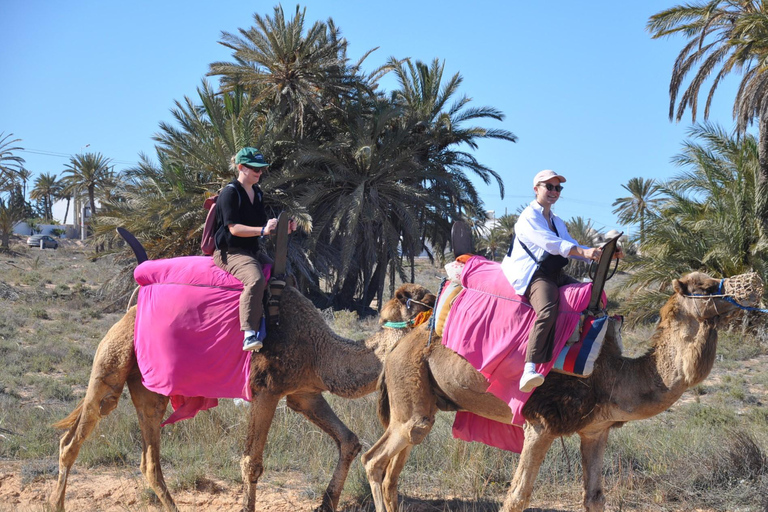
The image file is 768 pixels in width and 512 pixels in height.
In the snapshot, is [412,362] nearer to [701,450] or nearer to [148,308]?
[148,308]

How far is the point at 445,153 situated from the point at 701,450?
16038 millimetres

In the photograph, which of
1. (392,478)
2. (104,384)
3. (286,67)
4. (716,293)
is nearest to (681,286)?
(716,293)

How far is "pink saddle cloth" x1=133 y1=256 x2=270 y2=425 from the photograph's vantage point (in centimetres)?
601

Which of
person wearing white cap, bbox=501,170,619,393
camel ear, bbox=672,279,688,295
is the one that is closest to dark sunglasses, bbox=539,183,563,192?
person wearing white cap, bbox=501,170,619,393

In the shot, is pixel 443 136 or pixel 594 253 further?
pixel 443 136

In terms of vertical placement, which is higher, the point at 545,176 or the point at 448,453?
the point at 545,176

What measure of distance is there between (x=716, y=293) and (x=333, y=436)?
3.38 m

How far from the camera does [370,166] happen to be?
19.8 meters

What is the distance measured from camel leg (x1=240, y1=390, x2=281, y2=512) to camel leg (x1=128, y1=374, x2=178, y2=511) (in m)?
0.83

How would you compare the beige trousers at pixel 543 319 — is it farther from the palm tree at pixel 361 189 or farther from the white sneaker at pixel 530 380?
the palm tree at pixel 361 189

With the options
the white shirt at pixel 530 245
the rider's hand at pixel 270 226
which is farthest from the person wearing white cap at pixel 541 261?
the rider's hand at pixel 270 226

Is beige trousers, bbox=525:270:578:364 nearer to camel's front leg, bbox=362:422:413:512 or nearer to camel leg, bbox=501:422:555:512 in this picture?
camel leg, bbox=501:422:555:512

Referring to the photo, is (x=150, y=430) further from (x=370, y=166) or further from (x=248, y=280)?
(x=370, y=166)

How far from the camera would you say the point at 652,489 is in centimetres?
640
